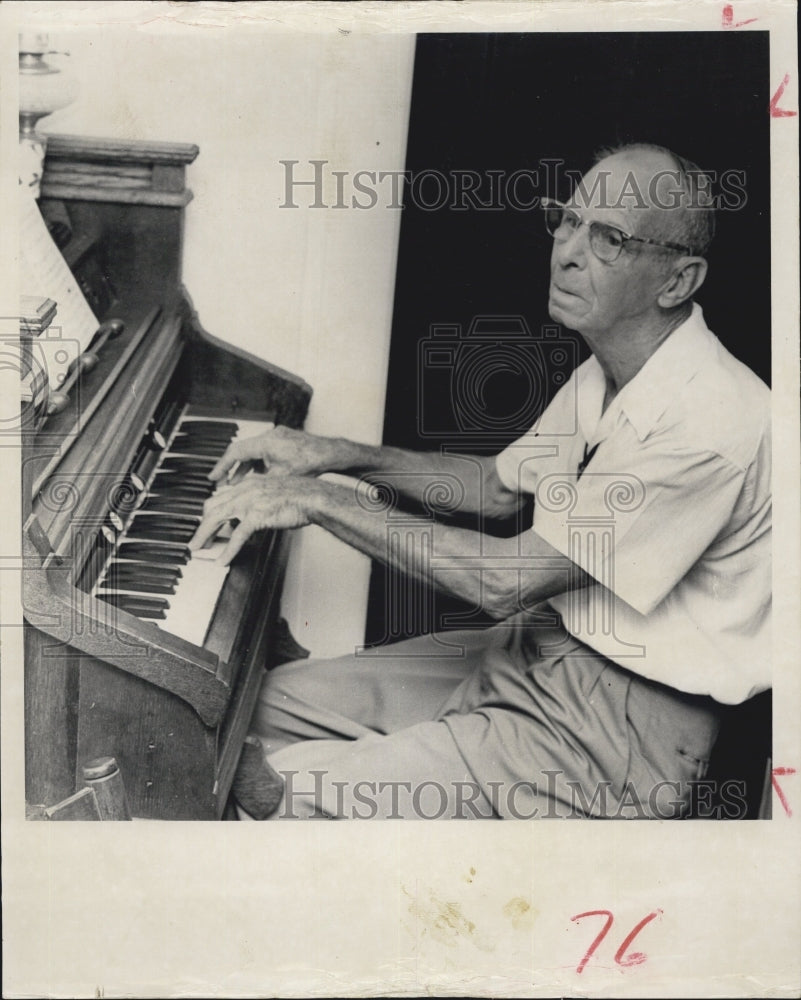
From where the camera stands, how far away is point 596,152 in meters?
2.43

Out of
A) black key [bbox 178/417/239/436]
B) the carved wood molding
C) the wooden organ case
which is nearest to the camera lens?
the wooden organ case

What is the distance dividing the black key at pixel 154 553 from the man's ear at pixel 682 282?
3.25 feet

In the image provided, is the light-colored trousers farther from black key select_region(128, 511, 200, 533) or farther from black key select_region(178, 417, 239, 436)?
black key select_region(178, 417, 239, 436)

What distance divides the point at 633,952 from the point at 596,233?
1.37 meters

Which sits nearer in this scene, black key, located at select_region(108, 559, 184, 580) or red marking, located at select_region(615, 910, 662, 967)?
black key, located at select_region(108, 559, 184, 580)

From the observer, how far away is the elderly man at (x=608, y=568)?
2.38 m

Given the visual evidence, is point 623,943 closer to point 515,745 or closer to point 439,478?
point 515,745

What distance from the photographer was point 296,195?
2.46m

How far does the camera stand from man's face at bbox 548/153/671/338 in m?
2.39

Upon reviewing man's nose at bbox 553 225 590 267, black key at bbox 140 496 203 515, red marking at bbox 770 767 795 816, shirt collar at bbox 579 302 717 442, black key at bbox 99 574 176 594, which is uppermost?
man's nose at bbox 553 225 590 267

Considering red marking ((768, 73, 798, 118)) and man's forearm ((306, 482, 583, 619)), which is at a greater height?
red marking ((768, 73, 798, 118))

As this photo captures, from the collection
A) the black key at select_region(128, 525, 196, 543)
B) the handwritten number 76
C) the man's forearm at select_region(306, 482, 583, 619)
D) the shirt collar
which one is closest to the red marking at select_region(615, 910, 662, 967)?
the handwritten number 76

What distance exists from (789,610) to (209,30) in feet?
5.08

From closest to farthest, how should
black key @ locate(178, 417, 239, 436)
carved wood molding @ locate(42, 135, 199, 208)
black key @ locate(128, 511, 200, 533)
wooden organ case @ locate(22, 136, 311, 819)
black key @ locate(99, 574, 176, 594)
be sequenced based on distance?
wooden organ case @ locate(22, 136, 311, 819), black key @ locate(99, 574, 176, 594), black key @ locate(128, 511, 200, 533), carved wood molding @ locate(42, 135, 199, 208), black key @ locate(178, 417, 239, 436)
